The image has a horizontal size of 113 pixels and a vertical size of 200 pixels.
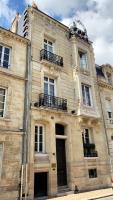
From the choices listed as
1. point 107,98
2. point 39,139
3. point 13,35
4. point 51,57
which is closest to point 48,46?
point 51,57

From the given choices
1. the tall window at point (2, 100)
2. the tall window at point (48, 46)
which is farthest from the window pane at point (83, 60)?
the tall window at point (2, 100)

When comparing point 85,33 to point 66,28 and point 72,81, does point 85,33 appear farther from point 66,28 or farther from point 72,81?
point 72,81

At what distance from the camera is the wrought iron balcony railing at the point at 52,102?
428 inches

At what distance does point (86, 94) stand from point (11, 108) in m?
6.67

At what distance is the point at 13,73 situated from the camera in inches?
416

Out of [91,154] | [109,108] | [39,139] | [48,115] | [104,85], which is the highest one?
[104,85]

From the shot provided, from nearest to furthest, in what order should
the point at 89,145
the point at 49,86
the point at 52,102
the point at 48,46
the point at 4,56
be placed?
the point at 4,56 → the point at 52,102 → the point at 49,86 → the point at 89,145 → the point at 48,46

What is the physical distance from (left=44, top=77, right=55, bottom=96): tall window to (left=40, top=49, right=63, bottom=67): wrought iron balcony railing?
1.49m

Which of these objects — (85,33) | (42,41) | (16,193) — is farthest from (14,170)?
(85,33)

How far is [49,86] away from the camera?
40.1 ft

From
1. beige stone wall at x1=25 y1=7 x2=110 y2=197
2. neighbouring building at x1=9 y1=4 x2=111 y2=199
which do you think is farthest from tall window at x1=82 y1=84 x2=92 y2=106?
beige stone wall at x1=25 y1=7 x2=110 y2=197

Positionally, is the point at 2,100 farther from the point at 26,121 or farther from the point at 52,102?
the point at 52,102

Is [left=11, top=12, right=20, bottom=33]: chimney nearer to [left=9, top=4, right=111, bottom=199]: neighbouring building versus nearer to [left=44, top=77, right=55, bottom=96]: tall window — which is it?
[left=9, top=4, right=111, bottom=199]: neighbouring building

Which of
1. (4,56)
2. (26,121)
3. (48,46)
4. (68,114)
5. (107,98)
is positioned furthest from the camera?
(107,98)
